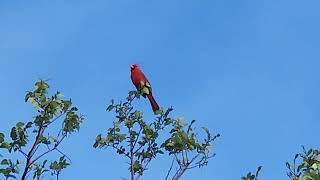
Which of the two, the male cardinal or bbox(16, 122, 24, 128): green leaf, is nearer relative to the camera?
bbox(16, 122, 24, 128): green leaf

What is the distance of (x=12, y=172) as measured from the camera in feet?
16.4

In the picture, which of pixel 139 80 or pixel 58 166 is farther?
pixel 139 80

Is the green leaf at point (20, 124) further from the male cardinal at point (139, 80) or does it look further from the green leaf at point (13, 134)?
the male cardinal at point (139, 80)

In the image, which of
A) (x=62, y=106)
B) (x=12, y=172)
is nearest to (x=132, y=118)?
(x=62, y=106)

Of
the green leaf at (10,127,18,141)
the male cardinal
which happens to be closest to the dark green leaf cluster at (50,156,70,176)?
the green leaf at (10,127,18,141)

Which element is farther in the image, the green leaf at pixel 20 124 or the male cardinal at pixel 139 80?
the male cardinal at pixel 139 80

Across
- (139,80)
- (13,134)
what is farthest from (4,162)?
(139,80)

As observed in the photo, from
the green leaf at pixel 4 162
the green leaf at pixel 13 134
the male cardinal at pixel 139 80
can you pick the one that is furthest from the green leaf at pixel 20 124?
A: the male cardinal at pixel 139 80

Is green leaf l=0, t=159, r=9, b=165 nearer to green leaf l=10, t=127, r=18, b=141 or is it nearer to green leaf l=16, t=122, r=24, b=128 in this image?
green leaf l=10, t=127, r=18, b=141

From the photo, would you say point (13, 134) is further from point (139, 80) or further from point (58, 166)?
point (139, 80)

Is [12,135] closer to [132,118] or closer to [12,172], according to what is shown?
[12,172]

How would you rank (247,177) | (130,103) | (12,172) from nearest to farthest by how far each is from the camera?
(12,172) < (247,177) < (130,103)

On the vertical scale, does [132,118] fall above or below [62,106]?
above

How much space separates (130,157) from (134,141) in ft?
0.53
